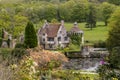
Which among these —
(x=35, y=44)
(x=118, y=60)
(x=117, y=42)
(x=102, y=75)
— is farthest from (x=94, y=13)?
(x=102, y=75)

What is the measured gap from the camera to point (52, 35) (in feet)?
203

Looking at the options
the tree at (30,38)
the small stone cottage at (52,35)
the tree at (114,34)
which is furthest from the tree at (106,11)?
the tree at (30,38)

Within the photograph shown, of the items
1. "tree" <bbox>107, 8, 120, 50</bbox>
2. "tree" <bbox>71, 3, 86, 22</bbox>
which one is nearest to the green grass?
"tree" <bbox>71, 3, 86, 22</bbox>

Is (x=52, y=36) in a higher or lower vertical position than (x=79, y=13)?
lower

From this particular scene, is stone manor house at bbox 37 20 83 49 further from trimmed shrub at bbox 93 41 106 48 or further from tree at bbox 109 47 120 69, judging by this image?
tree at bbox 109 47 120 69

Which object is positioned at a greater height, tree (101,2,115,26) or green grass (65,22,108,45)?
tree (101,2,115,26)

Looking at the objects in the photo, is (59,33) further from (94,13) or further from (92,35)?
(94,13)

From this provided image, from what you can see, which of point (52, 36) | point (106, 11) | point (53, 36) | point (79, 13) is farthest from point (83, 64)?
point (79, 13)

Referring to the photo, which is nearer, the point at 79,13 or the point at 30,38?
the point at 30,38

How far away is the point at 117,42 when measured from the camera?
54.6 m

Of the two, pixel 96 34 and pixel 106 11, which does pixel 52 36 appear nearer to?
pixel 96 34

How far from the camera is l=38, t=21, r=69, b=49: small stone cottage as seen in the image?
61.5 metres

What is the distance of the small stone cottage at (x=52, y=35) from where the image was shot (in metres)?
61.5

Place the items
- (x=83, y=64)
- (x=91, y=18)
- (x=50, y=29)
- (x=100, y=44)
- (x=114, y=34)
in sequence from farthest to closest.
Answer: (x=91, y=18) < (x=50, y=29) < (x=100, y=44) < (x=114, y=34) < (x=83, y=64)
